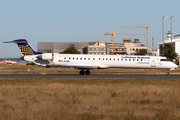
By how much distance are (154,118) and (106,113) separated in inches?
73.2

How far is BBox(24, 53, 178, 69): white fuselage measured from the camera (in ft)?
119

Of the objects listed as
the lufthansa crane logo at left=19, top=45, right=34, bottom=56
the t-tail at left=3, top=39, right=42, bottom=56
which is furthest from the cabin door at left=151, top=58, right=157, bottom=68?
the lufthansa crane logo at left=19, top=45, right=34, bottom=56

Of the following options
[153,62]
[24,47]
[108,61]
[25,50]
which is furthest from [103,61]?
[24,47]

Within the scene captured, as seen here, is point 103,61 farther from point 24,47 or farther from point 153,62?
point 24,47

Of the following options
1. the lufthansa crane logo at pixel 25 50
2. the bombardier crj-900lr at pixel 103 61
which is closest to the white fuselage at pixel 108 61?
the bombardier crj-900lr at pixel 103 61

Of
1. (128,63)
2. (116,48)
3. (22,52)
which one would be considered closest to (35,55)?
(22,52)

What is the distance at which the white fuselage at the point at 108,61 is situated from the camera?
3631cm

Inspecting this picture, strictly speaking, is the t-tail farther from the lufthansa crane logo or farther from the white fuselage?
the white fuselage

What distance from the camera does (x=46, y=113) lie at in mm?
9469

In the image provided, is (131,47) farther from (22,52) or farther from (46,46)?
(22,52)

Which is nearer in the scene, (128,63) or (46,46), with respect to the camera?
(128,63)

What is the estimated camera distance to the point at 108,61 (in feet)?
120

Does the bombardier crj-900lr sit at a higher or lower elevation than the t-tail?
lower

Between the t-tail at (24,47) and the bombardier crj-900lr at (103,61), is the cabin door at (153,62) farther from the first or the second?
the t-tail at (24,47)
